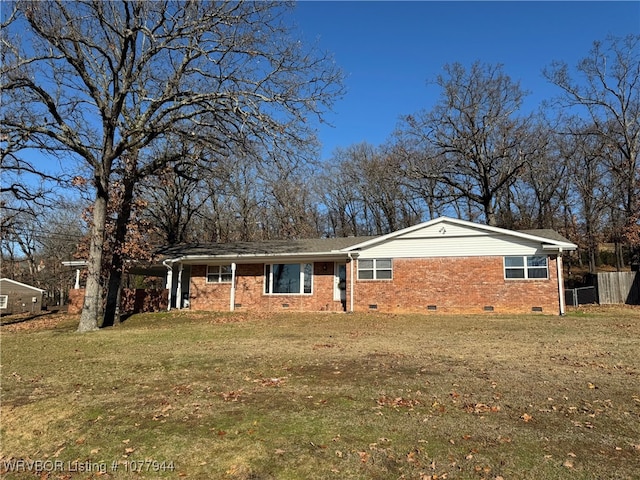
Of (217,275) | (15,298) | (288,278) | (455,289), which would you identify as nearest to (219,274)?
(217,275)

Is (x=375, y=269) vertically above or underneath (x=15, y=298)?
above

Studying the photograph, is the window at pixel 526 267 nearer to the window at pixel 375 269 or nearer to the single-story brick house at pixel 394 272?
the single-story brick house at pixel 394 272

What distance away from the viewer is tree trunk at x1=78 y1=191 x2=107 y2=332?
1427cm

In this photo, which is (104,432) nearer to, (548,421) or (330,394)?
(330,394)

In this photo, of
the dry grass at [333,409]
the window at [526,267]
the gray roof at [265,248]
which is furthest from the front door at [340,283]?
the dry grass at [333,409]

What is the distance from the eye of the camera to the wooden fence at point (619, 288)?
74.8 ft

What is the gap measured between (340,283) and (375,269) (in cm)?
178

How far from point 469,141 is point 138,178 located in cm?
→ 2240

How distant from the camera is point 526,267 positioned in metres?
17.4

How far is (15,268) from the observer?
4578 cm

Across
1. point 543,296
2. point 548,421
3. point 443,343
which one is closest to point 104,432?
point 548,421

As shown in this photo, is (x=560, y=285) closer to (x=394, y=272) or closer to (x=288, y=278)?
(x=394, y=272)

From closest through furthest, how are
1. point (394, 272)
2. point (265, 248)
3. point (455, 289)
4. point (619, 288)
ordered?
point (455, 289)
point (394, 272)
point (265, 248)
point (619, 288)

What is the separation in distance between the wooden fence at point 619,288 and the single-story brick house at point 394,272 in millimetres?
7059
